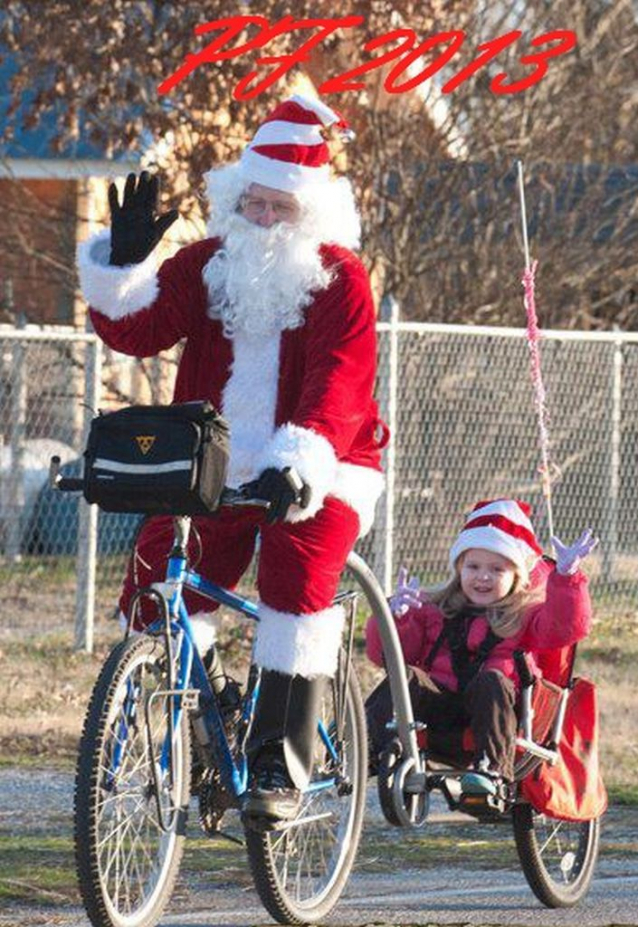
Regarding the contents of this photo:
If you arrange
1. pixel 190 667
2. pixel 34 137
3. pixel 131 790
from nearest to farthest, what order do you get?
pixel 131 790, pixel 190 667, pixel 34 137

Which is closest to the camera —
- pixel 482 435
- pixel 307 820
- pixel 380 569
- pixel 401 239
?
pixel 307 820

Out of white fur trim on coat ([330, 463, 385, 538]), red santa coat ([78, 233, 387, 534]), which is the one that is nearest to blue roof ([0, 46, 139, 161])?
red santa coat ([78, 233, 387, 534])

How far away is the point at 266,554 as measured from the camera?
6.01 metres

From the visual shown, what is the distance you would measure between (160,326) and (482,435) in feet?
26.3

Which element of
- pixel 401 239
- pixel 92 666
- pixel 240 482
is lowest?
pixel 92 666

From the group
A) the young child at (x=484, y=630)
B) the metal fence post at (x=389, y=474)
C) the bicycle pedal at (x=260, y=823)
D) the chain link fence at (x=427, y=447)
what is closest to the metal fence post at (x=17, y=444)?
the chain link fence at (x=427, y=447)

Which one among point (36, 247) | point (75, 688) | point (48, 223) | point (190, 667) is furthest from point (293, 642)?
point (36, 247)

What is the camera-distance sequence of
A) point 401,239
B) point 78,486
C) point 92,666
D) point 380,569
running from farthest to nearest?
point 401,239 < point 380,569 < point 92,666 < point 78,486

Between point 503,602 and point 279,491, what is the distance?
1.41 meters

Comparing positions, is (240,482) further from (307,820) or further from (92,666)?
(92,666)

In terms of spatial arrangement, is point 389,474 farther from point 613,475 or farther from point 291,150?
point 291,150

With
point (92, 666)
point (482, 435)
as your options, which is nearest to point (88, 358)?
point (92, 666)

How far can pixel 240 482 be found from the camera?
20.3 ft

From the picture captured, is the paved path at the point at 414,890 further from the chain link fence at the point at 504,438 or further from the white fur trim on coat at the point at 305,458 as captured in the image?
the chain link fence at the point at 504,438
